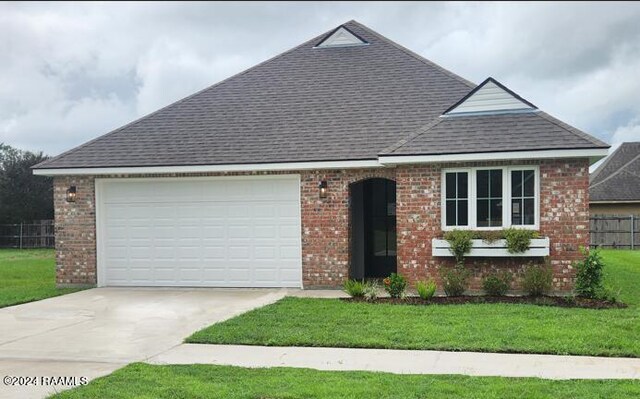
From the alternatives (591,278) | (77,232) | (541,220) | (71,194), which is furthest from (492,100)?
(77,232)

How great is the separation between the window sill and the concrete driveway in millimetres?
3332

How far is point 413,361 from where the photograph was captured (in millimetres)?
6836

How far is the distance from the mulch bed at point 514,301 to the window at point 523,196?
160cm

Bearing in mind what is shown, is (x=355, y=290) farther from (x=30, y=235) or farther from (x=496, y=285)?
(x=30, y=235)

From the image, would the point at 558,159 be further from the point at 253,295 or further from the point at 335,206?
the point at 253,295

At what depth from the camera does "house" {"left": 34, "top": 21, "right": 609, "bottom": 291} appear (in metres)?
11.5

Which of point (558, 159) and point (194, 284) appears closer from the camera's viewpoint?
point (558, 159)

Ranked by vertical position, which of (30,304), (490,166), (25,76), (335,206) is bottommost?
(30,304)

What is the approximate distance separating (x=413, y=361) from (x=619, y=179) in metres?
27.5

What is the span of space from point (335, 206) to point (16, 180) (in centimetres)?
2542

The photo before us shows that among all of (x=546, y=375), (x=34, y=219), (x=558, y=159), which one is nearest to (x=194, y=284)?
(x=558, y=159)

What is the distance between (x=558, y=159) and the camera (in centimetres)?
1127

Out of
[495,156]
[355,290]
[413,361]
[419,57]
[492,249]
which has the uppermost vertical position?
[419,57]

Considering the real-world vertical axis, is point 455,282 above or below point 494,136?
below
